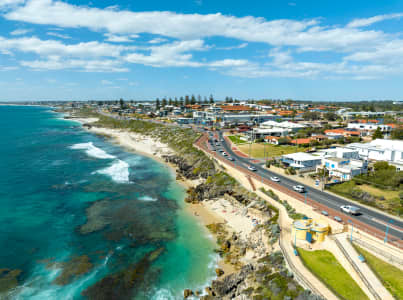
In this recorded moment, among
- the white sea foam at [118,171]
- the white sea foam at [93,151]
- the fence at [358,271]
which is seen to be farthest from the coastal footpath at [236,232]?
the white sea foam at [93,151]

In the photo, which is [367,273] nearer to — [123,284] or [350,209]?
[350,209]

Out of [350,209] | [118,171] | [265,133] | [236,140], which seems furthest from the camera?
[265,133]

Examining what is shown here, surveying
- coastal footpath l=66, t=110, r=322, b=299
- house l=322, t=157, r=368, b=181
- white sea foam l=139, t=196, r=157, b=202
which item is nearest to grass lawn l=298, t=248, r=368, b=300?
coastal footpath l=66, t=110, r=322, b=299

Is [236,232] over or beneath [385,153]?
beneath

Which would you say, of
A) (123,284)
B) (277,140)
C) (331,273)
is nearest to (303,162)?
(277,140)

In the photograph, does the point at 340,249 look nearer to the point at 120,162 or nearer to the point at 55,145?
the point at 120,162

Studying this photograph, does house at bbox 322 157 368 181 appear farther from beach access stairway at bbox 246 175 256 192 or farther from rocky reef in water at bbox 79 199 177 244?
rocky reef in water at bbox 79 199 177 244

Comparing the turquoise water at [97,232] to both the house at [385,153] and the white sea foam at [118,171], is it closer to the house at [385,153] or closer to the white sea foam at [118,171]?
the white sea foam at [118,171]
